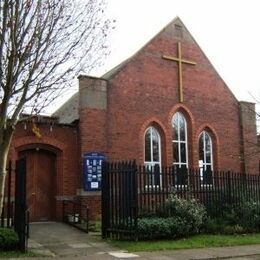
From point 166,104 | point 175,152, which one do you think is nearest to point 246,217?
point 175,152

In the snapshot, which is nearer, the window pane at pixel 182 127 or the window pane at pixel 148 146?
the window pane at pixel 148 146

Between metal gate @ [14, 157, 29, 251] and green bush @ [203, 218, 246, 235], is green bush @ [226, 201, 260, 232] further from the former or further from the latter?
metal gate @ [14, 157, 29, 251]

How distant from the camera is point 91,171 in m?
19.0

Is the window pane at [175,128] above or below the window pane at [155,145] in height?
above

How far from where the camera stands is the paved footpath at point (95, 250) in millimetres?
12531

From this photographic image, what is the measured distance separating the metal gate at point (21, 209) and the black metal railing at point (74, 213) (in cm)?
456

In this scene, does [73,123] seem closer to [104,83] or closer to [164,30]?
[104,83]

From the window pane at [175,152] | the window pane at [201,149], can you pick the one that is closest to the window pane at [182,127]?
the window pane at [175,152]

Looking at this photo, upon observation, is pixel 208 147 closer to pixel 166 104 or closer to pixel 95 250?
pixel 166 104

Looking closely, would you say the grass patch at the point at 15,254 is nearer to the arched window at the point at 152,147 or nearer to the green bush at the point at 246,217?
the green bush at the point at 246,217

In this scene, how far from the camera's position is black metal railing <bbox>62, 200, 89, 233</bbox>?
17.9 meters

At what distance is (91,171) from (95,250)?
5.96 m

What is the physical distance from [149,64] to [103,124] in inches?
160

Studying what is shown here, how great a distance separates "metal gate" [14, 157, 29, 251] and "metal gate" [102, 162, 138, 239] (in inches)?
123
